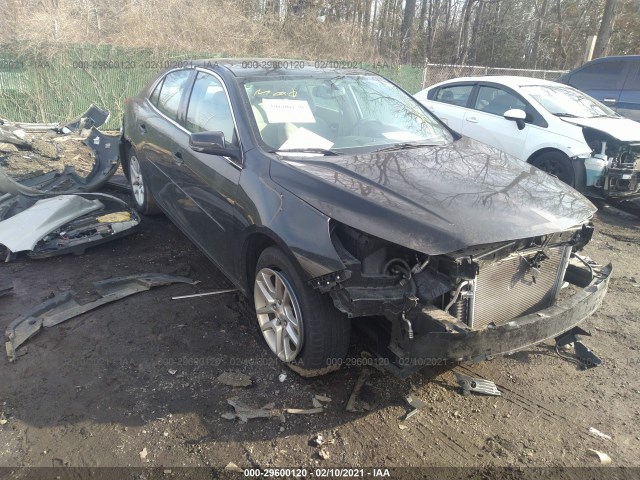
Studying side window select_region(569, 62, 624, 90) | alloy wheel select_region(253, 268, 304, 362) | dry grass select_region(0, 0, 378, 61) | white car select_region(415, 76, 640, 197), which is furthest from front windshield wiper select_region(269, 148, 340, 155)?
dry grass select_region(0, 0, 378, 61)

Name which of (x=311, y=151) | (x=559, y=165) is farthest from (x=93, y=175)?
(x=559, y=165)

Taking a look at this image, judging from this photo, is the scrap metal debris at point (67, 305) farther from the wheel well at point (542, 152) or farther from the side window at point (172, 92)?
the wheel well at point (542, 152)

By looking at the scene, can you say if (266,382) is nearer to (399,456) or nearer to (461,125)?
(399,456)

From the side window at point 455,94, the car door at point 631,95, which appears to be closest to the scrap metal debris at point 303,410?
the side window at point 455,94

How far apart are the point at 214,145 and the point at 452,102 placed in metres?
5.90

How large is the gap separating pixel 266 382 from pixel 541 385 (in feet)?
5.67

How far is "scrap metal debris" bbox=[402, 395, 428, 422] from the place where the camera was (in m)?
2.72

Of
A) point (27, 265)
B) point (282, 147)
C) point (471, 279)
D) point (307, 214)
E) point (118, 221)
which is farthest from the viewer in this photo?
point (118, 221)

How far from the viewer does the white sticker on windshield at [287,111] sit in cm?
343

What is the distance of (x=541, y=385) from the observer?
9.90 feet

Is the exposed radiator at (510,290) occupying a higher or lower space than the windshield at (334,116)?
lower

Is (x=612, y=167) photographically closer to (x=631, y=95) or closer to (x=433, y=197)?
(x=631, y=95)

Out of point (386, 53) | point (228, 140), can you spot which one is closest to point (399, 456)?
point (228, 140)

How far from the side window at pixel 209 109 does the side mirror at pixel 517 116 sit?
4.51 m
